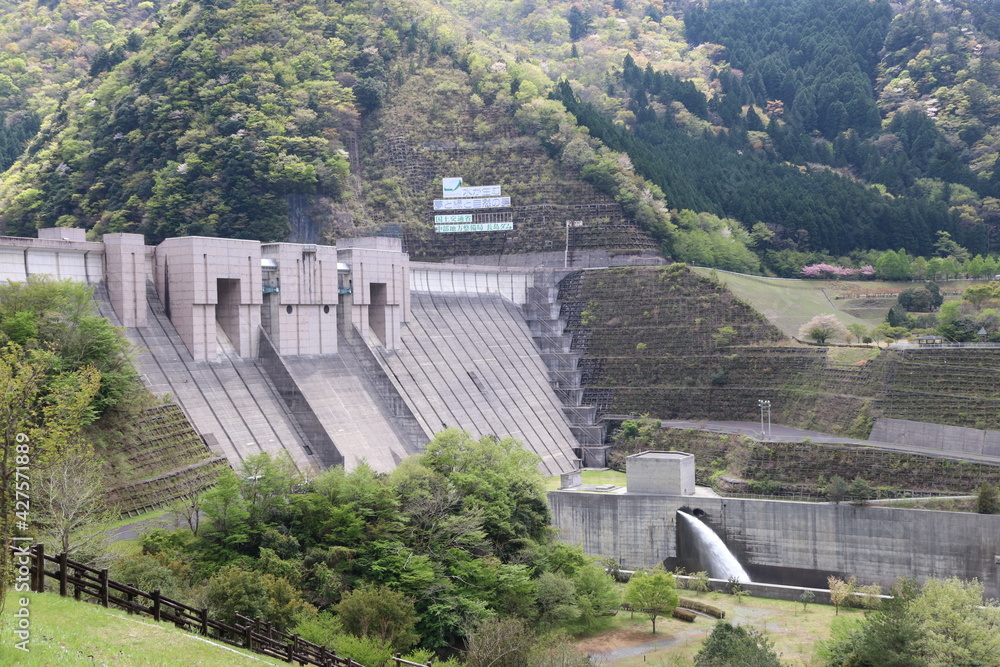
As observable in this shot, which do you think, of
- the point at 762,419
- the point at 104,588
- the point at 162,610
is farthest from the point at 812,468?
the point at 104,588

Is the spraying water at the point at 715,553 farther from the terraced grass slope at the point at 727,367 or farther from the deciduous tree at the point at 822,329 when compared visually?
the deciduous tree at the point at 822,329

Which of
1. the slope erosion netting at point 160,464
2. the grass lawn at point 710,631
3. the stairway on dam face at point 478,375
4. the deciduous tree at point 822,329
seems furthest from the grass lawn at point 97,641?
the deciduous tree at point 822,329

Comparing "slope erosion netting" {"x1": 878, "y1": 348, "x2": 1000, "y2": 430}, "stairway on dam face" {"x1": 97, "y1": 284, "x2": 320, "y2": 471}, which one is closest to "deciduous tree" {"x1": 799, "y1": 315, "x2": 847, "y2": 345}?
"slope erosion netting" {"x1": 878, "y1": 348, "x2": 1000, "y2": 430}

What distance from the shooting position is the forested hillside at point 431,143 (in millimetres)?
87250

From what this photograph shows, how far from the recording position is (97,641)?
68.1ft

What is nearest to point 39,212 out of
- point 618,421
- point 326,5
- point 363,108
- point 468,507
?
point 363,108

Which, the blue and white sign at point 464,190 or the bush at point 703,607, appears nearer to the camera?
the bush at point 703,607

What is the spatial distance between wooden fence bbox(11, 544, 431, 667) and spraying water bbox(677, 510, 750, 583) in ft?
91.7

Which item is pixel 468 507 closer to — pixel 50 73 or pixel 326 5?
pixel 326 5

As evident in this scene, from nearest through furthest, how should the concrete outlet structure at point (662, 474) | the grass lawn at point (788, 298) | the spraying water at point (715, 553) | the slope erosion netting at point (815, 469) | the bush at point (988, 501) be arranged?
the bush at point (988, 501) < the slope erosion netting at point (815, 469) < the spraying water at point (715, 553) < the concrete outlet structure at point (662, 474) < the grass lawn at point (788, 298)

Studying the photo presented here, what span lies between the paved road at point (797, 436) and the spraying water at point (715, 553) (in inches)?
289

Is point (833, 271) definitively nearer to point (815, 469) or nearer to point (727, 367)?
point (727, 367)

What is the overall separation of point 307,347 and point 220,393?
8.02m

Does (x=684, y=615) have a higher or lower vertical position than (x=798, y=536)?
A: lower
